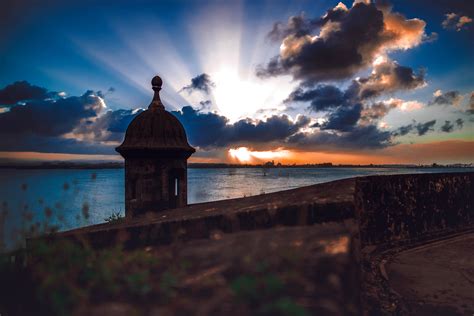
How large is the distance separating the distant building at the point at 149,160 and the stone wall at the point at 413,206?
5642 mm

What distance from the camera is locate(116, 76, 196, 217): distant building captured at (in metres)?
8.93

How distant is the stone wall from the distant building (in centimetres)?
564

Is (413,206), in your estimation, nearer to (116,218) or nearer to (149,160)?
(149,160)

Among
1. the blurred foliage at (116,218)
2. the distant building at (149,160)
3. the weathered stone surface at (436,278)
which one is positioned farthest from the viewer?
the distant building at (149,160)

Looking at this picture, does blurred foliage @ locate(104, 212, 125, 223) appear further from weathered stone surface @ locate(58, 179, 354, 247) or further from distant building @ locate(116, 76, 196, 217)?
weathered stone surface @ locate(58, 179, 354, 247)

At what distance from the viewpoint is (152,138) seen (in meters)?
9.04

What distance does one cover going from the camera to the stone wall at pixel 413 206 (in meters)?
6.22

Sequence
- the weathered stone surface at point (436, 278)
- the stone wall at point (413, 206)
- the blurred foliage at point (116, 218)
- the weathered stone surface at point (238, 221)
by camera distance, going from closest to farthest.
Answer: the weathered stone surface at point (238, 221) < the weathered stone surface at point (436, 278) < the stone wall at point (413, 206) < the blurred foliage at point (116, 218)

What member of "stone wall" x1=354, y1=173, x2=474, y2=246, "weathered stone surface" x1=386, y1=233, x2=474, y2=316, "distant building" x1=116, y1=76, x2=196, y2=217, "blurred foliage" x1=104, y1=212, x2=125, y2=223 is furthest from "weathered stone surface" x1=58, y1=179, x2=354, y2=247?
"distant building" x1=116, y1=76, x2=196, y2=217

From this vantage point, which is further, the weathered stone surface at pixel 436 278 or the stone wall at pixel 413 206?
the stone wall at pixel 413 206

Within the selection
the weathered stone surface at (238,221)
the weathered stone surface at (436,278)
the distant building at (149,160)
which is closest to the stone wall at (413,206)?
the weathered stone surface at (436,278)

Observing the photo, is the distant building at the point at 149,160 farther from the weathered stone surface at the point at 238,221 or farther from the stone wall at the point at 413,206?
the stone wall at the point at 413,206

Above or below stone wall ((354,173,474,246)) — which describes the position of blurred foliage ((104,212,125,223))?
below

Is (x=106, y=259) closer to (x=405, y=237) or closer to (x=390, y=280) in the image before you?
(x=390, y=280)
